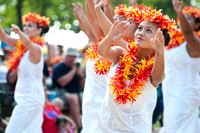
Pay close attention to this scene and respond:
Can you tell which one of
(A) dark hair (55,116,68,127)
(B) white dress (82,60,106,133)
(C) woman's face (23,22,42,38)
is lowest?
(A) dark hair (55,116,68,127)

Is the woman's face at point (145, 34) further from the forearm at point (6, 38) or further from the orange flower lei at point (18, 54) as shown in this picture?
the forearm at point (6, 38)

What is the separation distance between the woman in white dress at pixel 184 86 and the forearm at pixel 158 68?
2.08m

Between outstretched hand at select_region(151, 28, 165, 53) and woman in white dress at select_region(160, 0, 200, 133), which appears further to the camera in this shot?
woman in white dress at select_region(160, 0, 200, 133)

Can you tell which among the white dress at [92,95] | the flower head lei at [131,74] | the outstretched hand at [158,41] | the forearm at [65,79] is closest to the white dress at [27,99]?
the white dress at [92,95]

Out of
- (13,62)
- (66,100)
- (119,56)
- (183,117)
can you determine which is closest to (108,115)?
(119,56)

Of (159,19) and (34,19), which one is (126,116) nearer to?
(159,19)

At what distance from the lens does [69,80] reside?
8.07 meters

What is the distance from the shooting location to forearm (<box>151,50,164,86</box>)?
11.0 feet

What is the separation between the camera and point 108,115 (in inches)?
149

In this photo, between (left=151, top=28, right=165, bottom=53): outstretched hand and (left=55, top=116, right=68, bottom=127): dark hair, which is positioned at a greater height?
(left=151, top=28, right=165, bottom=53): outstretched hand

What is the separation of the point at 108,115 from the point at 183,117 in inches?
83.8

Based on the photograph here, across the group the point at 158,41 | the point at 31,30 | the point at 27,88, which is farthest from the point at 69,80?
the point at 158,41

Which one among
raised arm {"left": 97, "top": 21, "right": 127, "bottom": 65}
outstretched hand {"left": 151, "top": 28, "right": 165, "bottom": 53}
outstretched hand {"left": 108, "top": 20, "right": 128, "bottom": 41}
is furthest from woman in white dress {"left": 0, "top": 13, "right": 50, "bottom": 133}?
outstretched hand {"left": 151, "top": 28, "right": 165, "bottom": 53}

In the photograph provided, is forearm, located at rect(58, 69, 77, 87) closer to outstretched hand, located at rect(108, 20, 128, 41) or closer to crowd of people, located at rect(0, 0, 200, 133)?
crowd of people, located at rect(0, 0, 200, 133)
